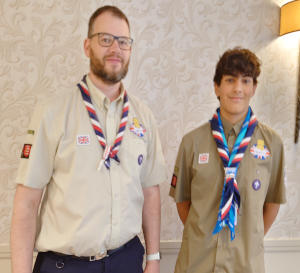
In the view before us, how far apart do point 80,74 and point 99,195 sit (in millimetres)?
980

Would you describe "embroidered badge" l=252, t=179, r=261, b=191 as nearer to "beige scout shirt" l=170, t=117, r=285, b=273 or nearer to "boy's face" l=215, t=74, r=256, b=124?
"beige scout shirt" l=170, t=117, r=285, b=273

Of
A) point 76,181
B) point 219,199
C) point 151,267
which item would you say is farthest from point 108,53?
point 151,267

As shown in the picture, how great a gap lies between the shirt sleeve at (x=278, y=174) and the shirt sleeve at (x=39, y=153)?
1.09 m

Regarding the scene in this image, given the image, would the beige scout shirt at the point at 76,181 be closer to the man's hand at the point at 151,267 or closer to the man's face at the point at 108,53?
the man's face at the point at 108,53

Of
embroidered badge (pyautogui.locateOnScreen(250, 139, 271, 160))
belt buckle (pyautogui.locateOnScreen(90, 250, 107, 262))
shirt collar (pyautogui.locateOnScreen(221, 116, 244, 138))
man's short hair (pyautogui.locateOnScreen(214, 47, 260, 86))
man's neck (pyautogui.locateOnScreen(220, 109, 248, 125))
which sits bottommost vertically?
belt buckle (pyautogui.locateOnScreen(90, 250, 107, 262))

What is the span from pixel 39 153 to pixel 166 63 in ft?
3.66

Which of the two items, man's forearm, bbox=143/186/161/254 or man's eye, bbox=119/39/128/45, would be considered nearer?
man's eye, bbox=119/39/128/45

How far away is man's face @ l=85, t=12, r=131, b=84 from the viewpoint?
1.25 m

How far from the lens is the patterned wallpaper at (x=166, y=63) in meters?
1.88

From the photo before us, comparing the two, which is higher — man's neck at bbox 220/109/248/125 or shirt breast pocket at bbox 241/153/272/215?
man's neck at bbox 220/109/248/125

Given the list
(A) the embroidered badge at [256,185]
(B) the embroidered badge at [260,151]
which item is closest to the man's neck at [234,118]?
(B) the embroidered badge at [260,151]

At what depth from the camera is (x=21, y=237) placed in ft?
3.93

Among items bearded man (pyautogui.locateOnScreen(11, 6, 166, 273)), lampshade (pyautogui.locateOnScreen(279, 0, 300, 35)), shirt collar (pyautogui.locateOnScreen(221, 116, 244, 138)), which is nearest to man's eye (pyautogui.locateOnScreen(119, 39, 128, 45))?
bearded man (pyautogui.locateOnScreen(11, 6, 166, 273))

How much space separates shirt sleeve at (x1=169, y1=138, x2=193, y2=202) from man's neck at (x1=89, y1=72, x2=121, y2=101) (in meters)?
0.49
